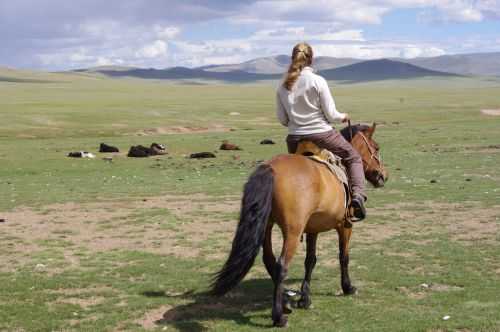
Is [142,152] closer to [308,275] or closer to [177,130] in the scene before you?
[177,130]

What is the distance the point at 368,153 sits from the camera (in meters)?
9.52

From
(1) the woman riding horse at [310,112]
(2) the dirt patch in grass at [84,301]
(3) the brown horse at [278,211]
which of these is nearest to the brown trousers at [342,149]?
(1) the woman riding horse at [310,112]

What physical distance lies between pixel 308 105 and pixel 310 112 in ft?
0.36

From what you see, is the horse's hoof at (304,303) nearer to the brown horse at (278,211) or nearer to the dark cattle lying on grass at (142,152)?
the brown horse at (278,211)

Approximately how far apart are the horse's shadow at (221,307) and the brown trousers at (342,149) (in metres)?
1.99

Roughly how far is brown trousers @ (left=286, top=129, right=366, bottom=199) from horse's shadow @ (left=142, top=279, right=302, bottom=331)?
199 cm

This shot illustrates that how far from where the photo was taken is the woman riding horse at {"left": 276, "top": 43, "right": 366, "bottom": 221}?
26.6 ft

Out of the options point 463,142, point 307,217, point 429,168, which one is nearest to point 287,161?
point 307,217

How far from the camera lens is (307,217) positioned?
7848 mm

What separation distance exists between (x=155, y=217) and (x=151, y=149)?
16.6 metres

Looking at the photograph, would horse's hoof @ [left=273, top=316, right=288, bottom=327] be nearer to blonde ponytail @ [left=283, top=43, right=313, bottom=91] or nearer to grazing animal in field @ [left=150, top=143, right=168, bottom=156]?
blonde ponytail @ [left=283, top=43, right=313, bottom=91]

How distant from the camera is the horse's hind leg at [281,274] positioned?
7.64m

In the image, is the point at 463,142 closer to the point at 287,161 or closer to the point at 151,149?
the point at 151,149

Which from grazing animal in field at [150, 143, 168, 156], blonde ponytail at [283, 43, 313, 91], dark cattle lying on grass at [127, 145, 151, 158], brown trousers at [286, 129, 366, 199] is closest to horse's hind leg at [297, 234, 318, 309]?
brown trousers at [286, 129, 366, 199]
